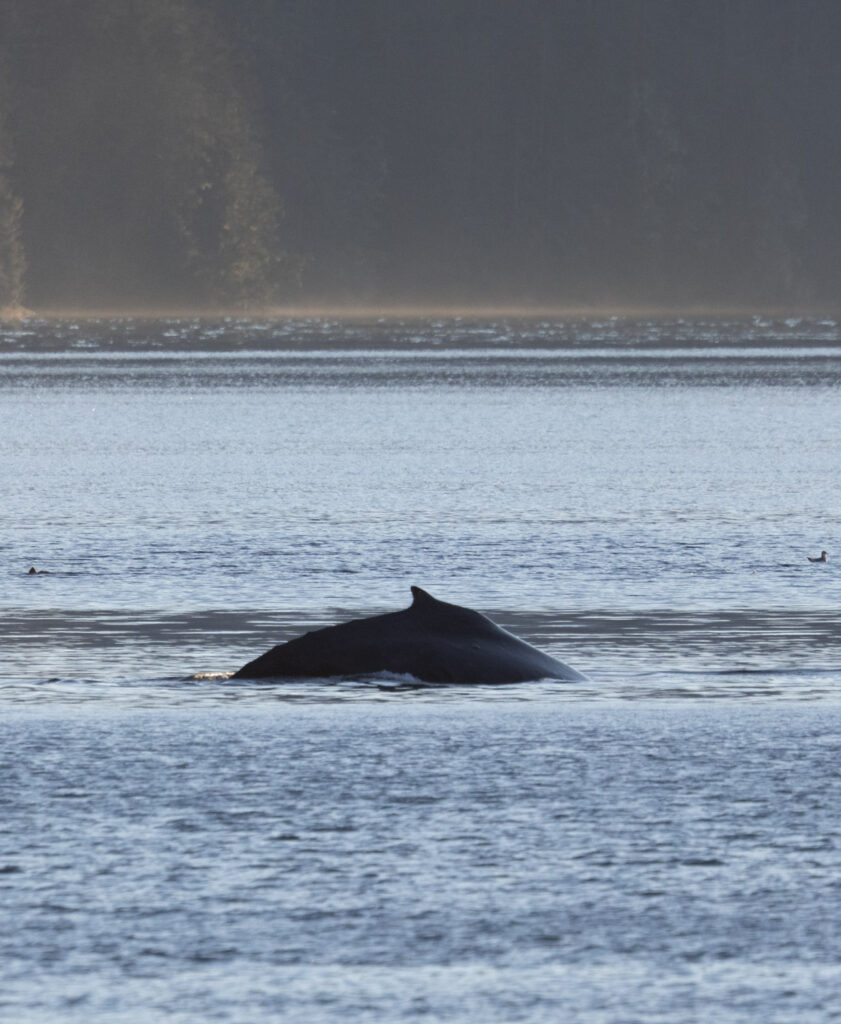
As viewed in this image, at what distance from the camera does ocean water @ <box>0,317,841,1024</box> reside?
8.62 metres

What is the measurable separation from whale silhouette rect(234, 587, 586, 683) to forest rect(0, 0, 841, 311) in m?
131

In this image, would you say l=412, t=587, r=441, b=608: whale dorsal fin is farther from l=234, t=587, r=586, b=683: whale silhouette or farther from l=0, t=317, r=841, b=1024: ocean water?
l=0, t=317, r=841, b=1024: ocean water

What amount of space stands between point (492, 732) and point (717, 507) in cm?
1453

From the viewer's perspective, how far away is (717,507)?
89.6 ft

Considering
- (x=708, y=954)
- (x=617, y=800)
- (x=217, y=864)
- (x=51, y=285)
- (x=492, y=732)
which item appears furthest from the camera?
(x=51, y=285)

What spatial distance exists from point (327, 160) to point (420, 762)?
172 m

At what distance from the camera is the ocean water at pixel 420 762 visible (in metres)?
8.62

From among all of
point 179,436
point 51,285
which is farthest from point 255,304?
point 179,436

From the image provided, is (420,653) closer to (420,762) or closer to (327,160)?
(420,762)

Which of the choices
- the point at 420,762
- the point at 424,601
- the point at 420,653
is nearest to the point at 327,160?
the point at 420,653

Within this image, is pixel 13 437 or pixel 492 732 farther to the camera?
pixel 13 437

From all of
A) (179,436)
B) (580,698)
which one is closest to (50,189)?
(179,436)

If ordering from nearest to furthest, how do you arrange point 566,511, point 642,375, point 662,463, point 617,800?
point 617,800
point 566,511
point 662,463
point 642,375

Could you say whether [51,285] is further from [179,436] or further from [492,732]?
[492,732]
